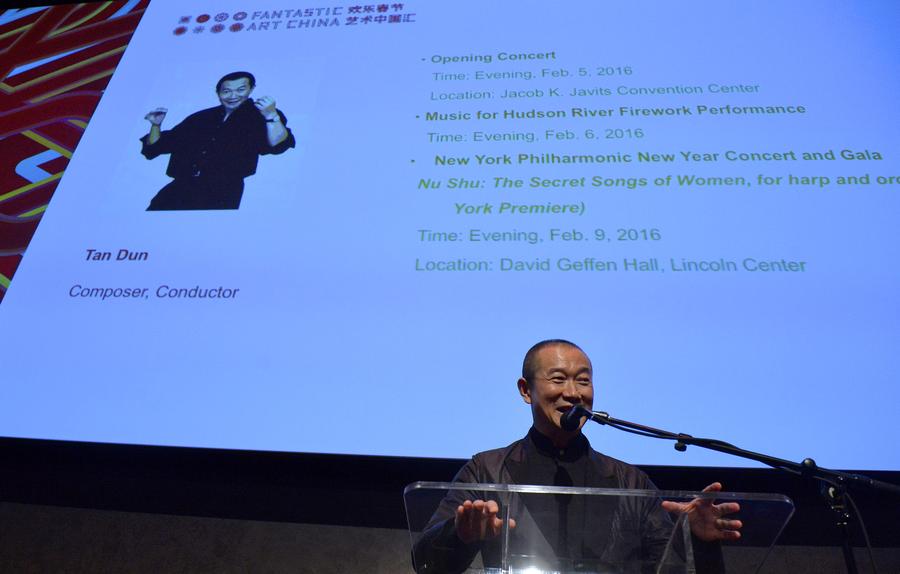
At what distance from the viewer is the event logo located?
9.20 ft

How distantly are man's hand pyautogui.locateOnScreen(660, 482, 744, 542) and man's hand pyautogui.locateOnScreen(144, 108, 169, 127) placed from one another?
2323mm

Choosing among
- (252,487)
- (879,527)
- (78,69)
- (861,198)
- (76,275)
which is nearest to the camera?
(879,527)

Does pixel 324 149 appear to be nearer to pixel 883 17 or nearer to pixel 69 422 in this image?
pixel 69 422

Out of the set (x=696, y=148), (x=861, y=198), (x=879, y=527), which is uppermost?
(x=696, y=148)

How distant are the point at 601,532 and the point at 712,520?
16 centimetres

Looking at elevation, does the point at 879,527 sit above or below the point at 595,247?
below

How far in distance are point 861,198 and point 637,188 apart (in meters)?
0.65

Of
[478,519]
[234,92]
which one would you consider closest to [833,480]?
[478,519]

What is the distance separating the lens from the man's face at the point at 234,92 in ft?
8.45

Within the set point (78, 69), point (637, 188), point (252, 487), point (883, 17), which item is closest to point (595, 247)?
point (637, 188)

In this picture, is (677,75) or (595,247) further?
(677,75)

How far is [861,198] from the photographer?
2053 millimetres

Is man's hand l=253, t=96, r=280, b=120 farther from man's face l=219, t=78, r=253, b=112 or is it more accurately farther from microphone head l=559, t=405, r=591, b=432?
microphone head l=559, t=405, r=591, b=432

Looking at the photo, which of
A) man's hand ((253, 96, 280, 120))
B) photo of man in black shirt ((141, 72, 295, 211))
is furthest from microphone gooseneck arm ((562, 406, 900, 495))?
man's hand ((253, 96, 280, 120))
